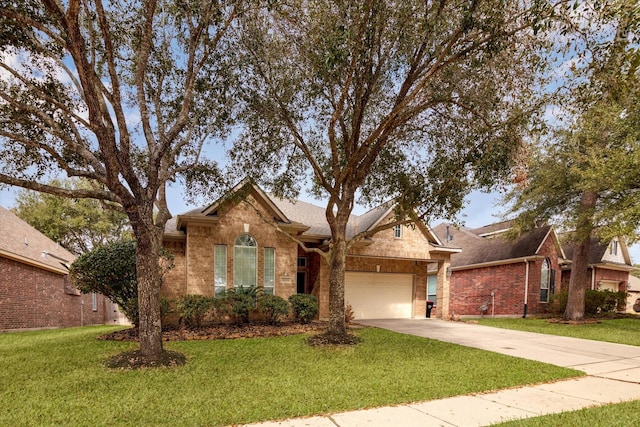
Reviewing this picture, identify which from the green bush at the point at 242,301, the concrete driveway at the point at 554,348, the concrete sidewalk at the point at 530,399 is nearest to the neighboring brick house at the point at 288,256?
the green bush at the point at 242,301

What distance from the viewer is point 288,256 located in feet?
49.4

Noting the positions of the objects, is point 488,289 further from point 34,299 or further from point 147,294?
point 34,299

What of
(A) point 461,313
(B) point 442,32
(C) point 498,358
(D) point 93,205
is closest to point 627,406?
(C) point 498,358

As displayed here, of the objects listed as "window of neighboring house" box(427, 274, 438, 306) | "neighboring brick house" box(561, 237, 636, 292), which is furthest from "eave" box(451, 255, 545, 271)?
"neighboring brick house" box(561, 237, 636, 292)

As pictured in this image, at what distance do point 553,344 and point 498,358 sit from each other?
4113mm

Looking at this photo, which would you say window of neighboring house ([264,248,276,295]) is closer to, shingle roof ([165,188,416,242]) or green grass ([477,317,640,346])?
shingle roof ([165,188,416,242])

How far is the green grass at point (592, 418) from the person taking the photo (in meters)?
4.68

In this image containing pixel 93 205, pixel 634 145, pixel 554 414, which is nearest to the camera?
pixel 554 414

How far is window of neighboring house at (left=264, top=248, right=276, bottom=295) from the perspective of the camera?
14586 millimetres

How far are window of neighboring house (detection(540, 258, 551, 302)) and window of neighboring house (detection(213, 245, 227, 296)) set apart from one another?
18356 millimetres

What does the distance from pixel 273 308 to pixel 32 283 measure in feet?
35.0

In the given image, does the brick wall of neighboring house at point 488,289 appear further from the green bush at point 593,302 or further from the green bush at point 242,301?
the green bush at point 242,301

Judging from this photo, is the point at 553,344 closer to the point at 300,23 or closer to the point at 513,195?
the point at 513,195

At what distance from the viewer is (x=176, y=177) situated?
11477 mm
